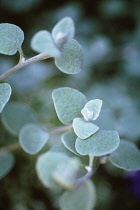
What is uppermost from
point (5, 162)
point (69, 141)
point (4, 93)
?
point (4, 93)

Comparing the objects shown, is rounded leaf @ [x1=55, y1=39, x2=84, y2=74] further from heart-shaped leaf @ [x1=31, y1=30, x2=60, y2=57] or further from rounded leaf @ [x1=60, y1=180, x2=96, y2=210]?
rounded leaf @ [x1=60, y1=180, x2=96, y2=210]

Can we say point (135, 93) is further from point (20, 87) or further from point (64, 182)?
point (64, 182)

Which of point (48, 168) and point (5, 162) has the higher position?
point (48, 168)

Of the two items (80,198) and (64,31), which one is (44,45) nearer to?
(64,31)

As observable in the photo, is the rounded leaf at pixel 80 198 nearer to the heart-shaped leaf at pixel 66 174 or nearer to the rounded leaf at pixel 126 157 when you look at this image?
the heart-shaped leaf at pixel 66 174

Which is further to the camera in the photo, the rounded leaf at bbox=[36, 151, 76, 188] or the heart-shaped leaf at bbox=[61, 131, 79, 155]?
the heart-shaped leaf at bbox=[61, 131, 79, 155]

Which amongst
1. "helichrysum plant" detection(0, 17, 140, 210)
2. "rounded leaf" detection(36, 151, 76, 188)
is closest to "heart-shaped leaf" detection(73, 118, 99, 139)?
"helichrysum plant" detection(0, 17, 140, 210)

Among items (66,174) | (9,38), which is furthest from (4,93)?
(66,174)
